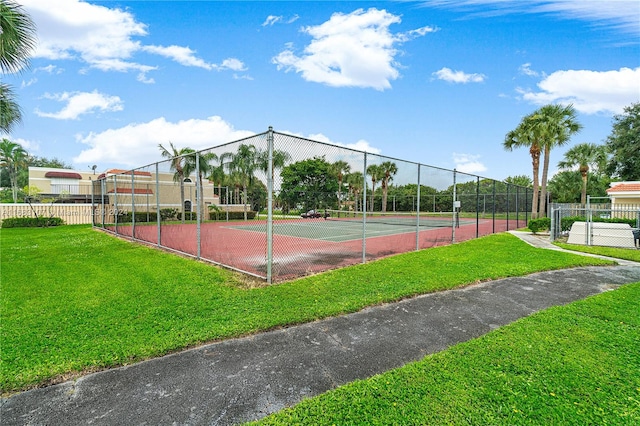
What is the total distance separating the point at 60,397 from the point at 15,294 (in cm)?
357

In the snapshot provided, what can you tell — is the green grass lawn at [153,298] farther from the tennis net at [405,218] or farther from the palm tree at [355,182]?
the palm tree at [355,182]

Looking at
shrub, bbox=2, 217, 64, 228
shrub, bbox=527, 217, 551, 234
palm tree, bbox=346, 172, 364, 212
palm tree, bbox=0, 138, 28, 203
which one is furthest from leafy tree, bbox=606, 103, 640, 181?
palm tree, bbox=0, 138, 28, 203

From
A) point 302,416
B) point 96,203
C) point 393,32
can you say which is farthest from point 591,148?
point 96,203

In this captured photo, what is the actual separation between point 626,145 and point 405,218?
22.7 meters

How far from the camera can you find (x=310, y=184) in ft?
20.6

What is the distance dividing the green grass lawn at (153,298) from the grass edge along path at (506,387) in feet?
5.03

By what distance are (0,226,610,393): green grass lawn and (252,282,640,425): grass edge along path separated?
1534 millimetres

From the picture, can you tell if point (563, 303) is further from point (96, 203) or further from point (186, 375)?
point (96, 203)

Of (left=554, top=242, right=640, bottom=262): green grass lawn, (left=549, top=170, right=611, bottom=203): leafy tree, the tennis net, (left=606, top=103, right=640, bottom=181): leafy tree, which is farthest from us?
(left=549, top=170, right=611, bottom=203): leafy tree

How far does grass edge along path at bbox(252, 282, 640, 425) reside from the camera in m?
2.08

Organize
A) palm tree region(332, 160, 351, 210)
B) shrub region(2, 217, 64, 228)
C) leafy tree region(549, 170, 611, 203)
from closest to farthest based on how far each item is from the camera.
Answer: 1. palm tree region(332, 160, 351, 210)
2. shrub region(2, 217, 64, 228)
3. leafy tree region(549, 170, 611, 203)

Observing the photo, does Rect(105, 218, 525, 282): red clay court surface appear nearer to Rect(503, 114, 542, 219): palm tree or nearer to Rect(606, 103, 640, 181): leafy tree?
Rect(503, 114, 542, 219): palm tree

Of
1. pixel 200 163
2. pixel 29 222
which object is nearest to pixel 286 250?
pixel 200 163

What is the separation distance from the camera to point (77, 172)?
3766 cm
